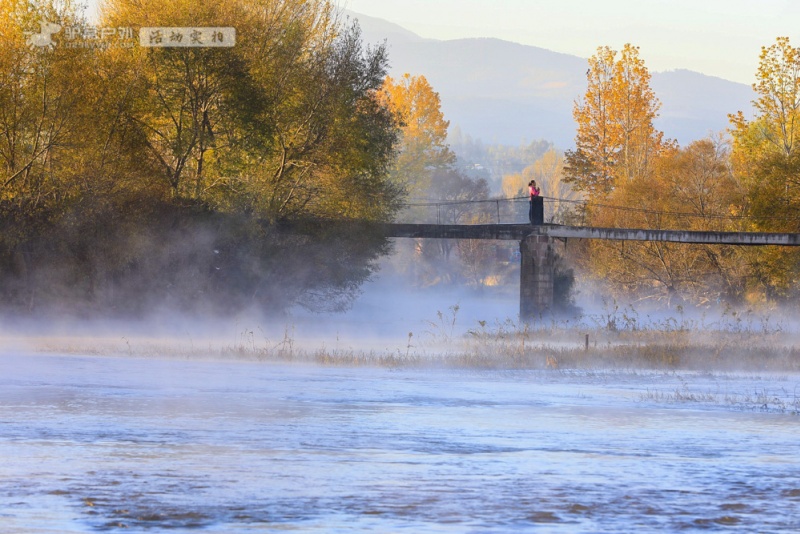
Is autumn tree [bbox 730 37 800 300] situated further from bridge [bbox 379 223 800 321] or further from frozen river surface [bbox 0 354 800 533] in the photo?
frozen river surface [bbox 0 354 800 533]

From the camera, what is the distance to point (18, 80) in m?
36.7

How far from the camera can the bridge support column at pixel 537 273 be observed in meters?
54.5

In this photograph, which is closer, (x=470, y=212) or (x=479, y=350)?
(x=479, y=350)

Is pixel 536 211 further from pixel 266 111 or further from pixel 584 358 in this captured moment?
pixel 584 358

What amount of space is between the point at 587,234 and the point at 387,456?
39.6m

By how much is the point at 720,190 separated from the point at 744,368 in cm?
3107

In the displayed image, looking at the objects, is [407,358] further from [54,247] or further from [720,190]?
[720,190]

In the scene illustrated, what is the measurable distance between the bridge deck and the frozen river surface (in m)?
25.1

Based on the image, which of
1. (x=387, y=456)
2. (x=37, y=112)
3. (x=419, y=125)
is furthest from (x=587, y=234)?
(x=419, y=125)

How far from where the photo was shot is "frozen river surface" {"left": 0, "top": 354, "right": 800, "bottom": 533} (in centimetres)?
1130

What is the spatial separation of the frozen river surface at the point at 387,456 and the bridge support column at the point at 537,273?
2977 cm

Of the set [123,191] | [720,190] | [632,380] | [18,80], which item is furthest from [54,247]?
[720,190]

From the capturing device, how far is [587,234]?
53.2 meters

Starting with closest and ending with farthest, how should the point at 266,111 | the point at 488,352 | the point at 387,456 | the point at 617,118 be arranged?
the point at 387,456 → the point at 488,352 → the point at 266,111 → the point at 617,118
